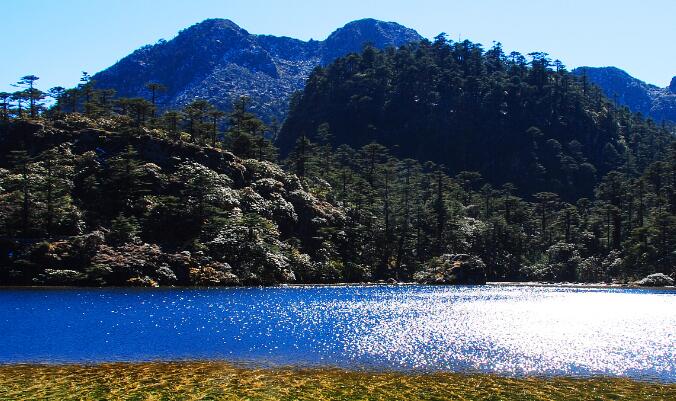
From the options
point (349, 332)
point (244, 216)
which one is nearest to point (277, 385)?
point (349, 332)

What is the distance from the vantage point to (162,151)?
387 feet

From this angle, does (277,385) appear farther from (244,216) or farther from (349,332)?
(244,216)

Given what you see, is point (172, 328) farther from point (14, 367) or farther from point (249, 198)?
point (249, 198)

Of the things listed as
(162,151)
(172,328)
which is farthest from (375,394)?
(162,151)

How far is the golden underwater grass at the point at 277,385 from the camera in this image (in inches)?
1066

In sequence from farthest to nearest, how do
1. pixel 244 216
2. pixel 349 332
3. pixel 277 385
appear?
pixel 244 216 < pixel 349 332 < pixel 277 385

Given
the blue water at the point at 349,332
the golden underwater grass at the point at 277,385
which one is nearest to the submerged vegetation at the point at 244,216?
the blue water at the point at 349,332

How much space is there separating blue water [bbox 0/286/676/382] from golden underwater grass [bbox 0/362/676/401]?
8.86ft

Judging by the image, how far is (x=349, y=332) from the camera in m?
48.7

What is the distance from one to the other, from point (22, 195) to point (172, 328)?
210 ft

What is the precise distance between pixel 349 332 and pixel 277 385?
777 inches

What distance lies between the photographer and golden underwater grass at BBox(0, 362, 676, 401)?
1066 inches

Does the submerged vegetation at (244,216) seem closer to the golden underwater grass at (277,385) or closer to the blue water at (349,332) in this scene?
the blue water at (349,332)

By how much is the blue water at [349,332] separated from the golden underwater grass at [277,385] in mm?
2700
